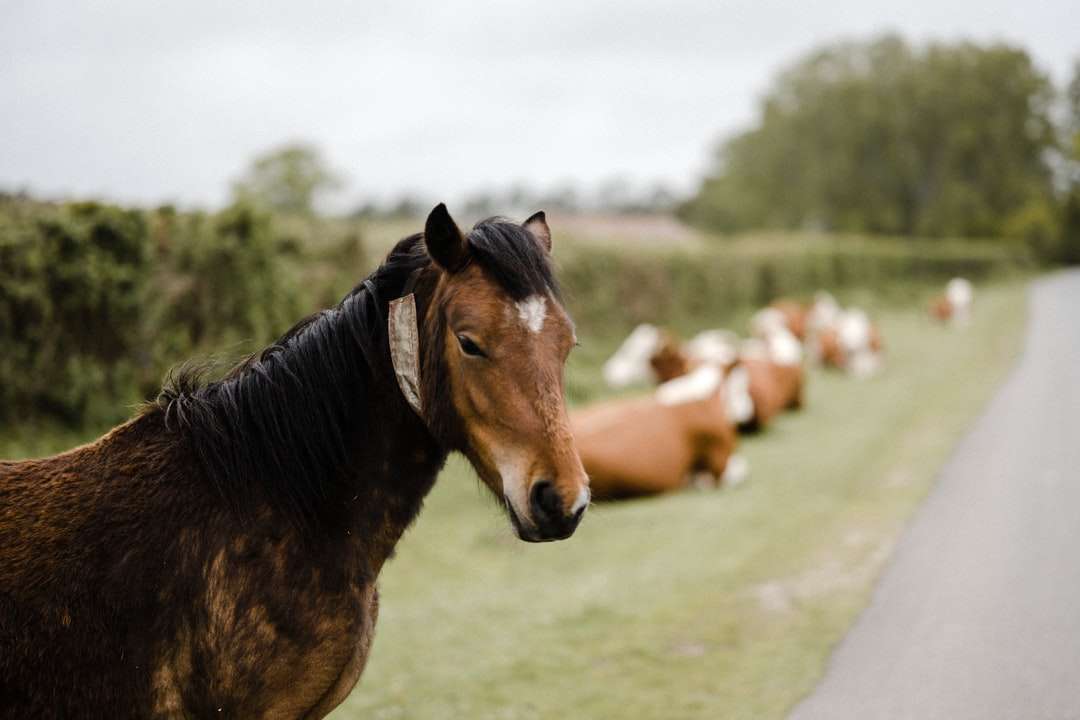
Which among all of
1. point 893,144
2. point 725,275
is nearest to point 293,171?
point 725,275

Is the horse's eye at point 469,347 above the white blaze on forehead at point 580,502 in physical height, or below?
above

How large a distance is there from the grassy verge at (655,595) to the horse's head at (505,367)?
3.25 ft

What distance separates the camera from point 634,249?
1820 centimetres

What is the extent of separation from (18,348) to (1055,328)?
75.1ft

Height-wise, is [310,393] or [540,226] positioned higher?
[540,226]

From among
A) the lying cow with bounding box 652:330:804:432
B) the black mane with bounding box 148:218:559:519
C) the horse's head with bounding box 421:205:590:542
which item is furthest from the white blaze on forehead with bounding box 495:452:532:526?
the lying cow with bounding box 652:330:804:432

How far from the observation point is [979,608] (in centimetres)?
498

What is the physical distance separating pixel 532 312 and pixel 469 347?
0.20 meters

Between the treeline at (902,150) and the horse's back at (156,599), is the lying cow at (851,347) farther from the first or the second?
the treeline at (902,150)

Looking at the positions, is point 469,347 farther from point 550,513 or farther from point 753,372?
point 753,372

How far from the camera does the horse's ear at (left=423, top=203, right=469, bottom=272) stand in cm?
215

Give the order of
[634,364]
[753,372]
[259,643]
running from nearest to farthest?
[259,643] < [753,372] < [634,364]

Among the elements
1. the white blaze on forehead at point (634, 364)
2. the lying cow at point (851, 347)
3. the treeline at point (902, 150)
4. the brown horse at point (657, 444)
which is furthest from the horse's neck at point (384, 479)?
the treeline at point (902, 150)

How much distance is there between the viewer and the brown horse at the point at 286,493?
6.68 ft
